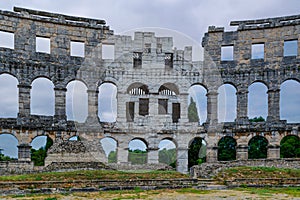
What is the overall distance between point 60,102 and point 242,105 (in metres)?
14.9

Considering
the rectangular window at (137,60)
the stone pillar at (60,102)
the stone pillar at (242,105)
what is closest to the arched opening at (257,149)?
the stone pillar at (242,105)

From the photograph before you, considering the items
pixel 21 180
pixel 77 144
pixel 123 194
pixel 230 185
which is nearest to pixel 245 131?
pixel 230 185

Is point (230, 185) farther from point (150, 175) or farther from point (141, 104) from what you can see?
point (141, 104)

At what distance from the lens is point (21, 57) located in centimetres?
2722

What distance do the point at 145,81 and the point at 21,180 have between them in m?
14.7

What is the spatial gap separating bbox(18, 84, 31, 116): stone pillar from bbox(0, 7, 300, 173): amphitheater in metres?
0.07

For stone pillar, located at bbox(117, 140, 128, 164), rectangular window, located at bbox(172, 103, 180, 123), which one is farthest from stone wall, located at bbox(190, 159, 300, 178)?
rectangular window, located at bbox(172, 103, 180, 123)

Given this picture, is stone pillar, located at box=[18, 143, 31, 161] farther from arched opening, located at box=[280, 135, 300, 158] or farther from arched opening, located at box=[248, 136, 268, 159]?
arched opening, located at box=[280, 135, 300, 158]

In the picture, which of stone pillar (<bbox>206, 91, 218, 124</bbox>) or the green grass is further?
stone pillar (<bbox>206, 91, 218, 124</bbox>)

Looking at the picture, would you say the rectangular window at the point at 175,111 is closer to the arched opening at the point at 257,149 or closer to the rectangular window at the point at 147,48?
the rectangular window at the point at 147,48

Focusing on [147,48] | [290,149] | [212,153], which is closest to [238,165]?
[212,153]

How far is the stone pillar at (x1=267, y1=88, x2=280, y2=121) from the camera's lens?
93.0 ft

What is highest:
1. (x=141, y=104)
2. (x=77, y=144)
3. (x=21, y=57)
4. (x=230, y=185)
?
(x=21, y=57)

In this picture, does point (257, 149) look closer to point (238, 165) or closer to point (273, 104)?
point (273, 104)
